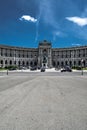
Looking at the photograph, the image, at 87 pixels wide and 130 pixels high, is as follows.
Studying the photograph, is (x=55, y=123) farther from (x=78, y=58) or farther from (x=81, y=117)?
(x=78, y=58)

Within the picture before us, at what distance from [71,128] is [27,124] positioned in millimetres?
1372

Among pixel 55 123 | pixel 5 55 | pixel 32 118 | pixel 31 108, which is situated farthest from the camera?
pixel 5 55

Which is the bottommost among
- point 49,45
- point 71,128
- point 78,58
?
point 71,128

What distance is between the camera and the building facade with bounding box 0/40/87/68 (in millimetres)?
144125

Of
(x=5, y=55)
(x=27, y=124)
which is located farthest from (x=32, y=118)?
(x=5, y=55)

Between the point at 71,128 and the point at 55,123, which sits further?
the point at 55,123

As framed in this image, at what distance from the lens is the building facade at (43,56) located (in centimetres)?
14412

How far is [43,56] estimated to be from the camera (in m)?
154

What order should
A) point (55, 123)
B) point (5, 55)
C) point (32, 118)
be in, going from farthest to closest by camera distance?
point (5, 55), point (32, 118), point (55, 123)

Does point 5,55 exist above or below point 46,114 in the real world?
above

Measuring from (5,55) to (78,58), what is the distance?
217 feet

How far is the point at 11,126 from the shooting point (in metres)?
4.98

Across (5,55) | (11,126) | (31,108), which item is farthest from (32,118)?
(5,55)

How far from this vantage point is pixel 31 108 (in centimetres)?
713
